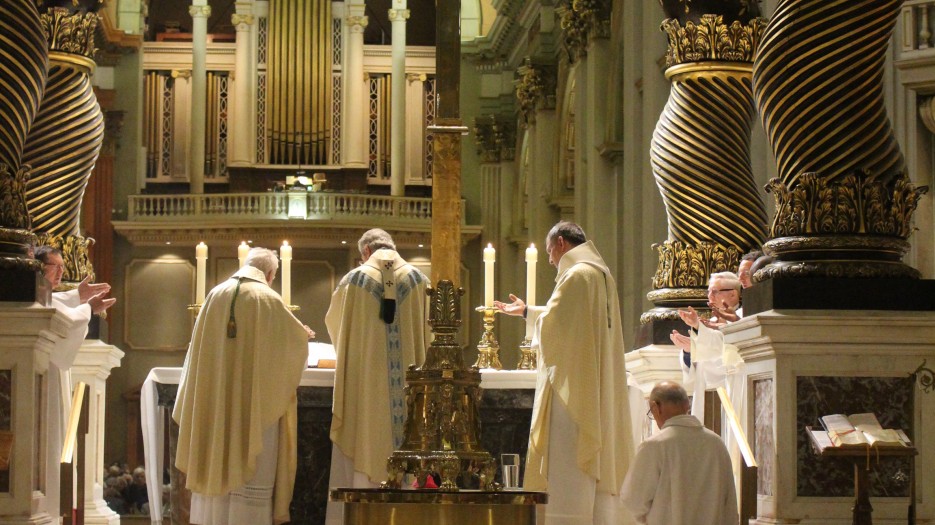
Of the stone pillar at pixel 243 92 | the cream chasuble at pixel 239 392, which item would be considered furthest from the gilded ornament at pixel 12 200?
the stone pillar at pixel 243 92

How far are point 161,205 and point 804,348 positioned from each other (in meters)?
23.3

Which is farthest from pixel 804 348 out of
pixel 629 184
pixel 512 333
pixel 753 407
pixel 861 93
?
pixel 512 333

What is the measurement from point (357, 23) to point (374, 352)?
2119 centimetres

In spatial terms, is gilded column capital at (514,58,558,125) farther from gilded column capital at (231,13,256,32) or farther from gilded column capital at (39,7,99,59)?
gilded column capital at (39,7,99,59)

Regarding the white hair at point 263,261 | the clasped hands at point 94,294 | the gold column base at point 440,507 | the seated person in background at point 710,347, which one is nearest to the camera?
the gold column base at point 440,507

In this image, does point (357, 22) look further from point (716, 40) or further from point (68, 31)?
point (716, 40)

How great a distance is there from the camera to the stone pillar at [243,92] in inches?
1162

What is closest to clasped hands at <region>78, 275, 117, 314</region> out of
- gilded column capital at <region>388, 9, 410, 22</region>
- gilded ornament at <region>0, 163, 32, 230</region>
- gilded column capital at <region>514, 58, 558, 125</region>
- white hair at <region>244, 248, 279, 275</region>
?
white hair at <region>244, 248, 279, 275</region>

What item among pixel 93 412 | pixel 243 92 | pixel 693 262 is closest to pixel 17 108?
pixel 93 412

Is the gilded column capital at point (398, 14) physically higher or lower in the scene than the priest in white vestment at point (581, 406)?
higher

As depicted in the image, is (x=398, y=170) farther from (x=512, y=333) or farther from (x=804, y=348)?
(x=804, y=348)

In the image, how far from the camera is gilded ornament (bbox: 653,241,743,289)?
31.4 ft

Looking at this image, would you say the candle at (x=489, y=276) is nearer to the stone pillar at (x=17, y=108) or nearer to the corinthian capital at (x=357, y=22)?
the stone pillar at (x=17, y=108)

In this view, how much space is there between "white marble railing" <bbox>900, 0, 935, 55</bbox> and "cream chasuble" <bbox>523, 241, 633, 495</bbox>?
4.33m
